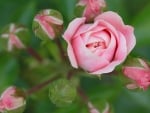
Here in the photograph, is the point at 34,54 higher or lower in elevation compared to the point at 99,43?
lower

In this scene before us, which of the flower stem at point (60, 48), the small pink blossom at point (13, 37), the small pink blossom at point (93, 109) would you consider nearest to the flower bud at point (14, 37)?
the small pink blossom at point (13, 37)

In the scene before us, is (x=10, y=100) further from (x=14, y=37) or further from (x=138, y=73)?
(x=138, y=73)

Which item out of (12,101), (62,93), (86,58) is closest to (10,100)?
(12,101)

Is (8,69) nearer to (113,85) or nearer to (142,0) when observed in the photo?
(113,85)

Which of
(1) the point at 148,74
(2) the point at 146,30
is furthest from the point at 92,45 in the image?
(2) the point at 146,30

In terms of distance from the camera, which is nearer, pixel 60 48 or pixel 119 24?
pixel 119 24

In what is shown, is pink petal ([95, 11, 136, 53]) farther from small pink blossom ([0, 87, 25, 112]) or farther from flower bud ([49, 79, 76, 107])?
small pink blossom ([0, 87, 25, 112])
